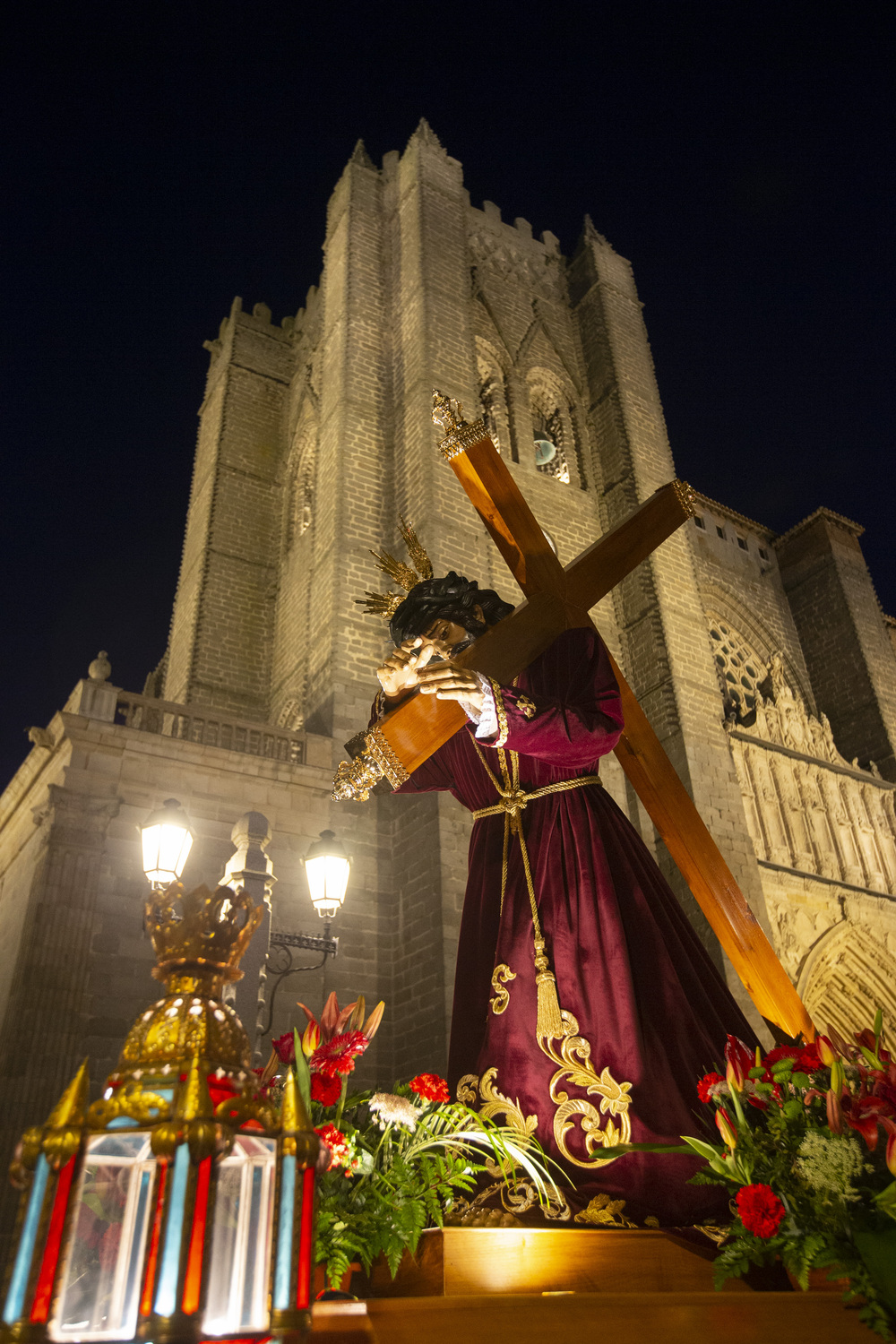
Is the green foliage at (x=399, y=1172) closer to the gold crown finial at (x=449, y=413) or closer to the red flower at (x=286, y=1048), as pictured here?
the red flower at (x=286, y=1048)

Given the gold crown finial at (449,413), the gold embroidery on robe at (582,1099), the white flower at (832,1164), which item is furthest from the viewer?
the gold crown finial at (449,413)

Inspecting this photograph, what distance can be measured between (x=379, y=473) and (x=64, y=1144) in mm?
12536

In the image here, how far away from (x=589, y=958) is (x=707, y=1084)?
52 centimetres

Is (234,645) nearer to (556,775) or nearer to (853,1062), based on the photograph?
(556,775)

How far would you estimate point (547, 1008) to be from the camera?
268 centimetres

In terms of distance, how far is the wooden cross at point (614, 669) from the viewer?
2.98 m

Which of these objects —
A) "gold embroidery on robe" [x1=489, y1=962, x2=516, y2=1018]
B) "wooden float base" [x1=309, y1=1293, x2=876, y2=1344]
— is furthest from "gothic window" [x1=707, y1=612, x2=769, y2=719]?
"wooden float base" [x1=309, y1=1293, x2=876, y2=1344]

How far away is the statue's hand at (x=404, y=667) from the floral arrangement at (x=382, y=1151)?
1039mm

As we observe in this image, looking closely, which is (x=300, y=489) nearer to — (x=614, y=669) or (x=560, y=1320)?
(x=614, y=669)

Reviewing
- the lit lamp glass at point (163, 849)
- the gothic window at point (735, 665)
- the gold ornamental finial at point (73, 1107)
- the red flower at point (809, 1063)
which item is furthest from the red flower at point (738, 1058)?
the gothic window at point (735, 665)

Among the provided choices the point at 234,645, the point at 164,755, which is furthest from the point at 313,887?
the point at 234,645

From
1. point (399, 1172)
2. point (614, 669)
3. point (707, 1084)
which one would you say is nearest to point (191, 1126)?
point (399, 1172)

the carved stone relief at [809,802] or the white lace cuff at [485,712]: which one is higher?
the carved stone relief at [809,802]

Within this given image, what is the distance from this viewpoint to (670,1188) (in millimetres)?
2387
